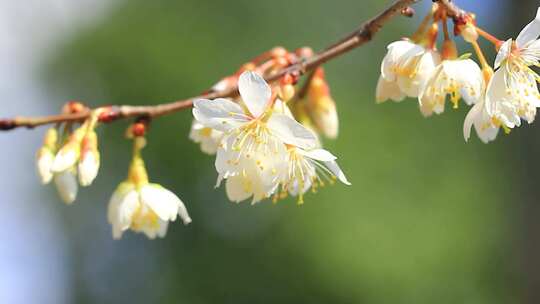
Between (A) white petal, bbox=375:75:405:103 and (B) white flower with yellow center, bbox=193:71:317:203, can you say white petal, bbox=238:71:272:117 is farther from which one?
(A) white petal, bbox=375:75:405:103

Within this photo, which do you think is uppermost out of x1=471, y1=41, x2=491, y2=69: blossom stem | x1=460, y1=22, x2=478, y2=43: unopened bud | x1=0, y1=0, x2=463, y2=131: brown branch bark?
x1=0, y1=0, x2=463, y2=131: brown branch bark

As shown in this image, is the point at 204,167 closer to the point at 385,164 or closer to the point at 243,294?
the point at 243,294

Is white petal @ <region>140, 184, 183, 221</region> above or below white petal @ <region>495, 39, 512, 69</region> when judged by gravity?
above

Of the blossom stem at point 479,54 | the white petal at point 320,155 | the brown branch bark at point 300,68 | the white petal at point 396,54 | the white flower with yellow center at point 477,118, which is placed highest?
the brown branch bark at point 300,68

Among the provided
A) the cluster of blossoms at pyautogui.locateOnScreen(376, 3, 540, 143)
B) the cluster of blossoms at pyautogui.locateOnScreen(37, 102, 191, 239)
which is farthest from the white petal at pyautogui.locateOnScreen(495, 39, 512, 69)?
the cluster of blossoms at pyautogui.locateOnScreen(37, 102, 191, 239)

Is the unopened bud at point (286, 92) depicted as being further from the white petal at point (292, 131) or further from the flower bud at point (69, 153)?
the flower bud at point (69, 153)

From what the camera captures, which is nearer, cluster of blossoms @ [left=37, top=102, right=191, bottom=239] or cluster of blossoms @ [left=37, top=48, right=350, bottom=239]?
cluster of blossoms @ [left=37, top=48, right=350, bottom=239]

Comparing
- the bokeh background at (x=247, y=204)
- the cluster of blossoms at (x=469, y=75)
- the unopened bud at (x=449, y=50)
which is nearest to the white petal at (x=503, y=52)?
the cluster of blossoms at (x=469, y=75)
